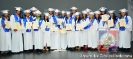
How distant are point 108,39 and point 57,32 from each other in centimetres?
257

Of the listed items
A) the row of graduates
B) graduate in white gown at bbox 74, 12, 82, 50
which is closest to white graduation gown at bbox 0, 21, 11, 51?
the row of graduates

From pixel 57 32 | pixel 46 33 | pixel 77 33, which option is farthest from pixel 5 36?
pixel 77 33

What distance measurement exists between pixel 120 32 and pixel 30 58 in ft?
15.0

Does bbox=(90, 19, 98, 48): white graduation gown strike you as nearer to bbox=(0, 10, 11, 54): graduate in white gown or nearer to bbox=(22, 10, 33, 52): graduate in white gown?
bbox=(22, 10, 33, 52): graduate in white gown

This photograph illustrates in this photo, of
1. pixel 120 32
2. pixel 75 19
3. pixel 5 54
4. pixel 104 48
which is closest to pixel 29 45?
pixel 5 54

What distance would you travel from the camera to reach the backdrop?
1187 centimetres

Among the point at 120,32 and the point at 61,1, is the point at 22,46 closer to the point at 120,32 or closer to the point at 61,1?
the point at 61,1

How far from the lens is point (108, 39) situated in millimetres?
9148

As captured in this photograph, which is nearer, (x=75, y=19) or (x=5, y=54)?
(x=5, y=54)

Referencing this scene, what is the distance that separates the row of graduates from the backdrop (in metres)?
1.73

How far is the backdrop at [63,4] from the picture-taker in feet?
38.9

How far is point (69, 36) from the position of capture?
400 inches

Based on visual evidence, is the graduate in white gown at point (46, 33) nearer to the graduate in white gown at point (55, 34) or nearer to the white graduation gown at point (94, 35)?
the graduate in white gown at point (55, 34)

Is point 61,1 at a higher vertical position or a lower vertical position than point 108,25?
higher
